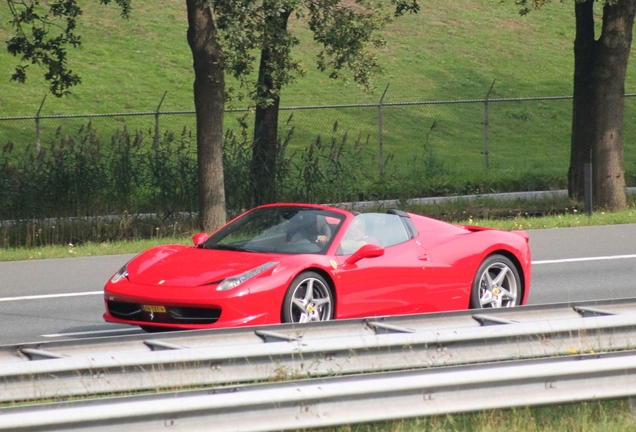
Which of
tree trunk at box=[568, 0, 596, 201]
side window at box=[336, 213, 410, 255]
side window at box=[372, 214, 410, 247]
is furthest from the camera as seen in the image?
tree trunk at box=[568, 0, 596, 201]

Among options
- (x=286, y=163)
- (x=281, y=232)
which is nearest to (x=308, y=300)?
(x=281, y=232)

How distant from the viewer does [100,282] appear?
43.8 feet

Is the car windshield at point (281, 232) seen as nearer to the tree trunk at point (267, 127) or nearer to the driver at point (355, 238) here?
the driver at point (355, 238)

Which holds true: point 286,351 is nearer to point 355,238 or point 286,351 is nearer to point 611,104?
point 355,238

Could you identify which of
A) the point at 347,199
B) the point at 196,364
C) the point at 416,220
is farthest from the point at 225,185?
the point at 196,364

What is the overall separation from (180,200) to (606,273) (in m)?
8.28

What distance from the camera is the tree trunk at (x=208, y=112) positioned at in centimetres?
1752

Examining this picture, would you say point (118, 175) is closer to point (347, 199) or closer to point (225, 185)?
point (225, 185)

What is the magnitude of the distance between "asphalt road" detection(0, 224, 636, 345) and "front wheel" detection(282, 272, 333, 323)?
1870mm

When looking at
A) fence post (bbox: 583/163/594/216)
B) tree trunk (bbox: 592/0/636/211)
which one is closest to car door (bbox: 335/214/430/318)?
fence post (bbox: 583/163/594/216)

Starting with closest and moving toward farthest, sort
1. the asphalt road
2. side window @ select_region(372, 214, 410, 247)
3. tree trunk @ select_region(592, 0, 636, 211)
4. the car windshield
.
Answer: the car windshield
side window @ select_region(372, 214, 410, 247)
the asphalt road
tree trunk @ select_region(592, 0, 636, 211)

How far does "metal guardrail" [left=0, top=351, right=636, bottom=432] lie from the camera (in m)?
4.87

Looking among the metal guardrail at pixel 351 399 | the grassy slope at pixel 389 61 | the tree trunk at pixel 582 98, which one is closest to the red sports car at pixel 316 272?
the metal guardrail at pixel 351 399

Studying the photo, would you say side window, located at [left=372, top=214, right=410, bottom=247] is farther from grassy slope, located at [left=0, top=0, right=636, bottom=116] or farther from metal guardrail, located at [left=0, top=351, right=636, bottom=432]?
grassy slope, located at [left=0, top=0, right=636, bottom=116]
